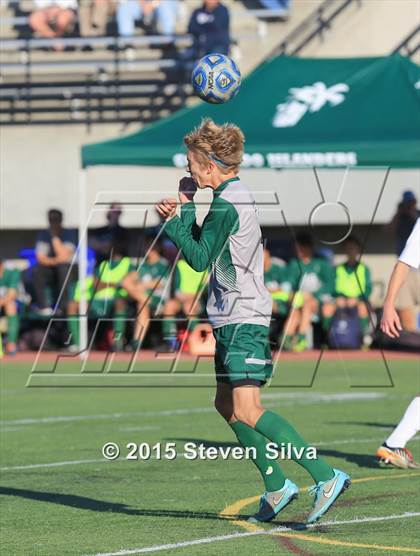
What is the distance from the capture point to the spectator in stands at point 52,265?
20.5 m

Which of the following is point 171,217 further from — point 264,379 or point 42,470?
point 42,470

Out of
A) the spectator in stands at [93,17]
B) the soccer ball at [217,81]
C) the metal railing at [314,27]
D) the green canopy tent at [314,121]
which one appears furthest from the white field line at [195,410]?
the spectator in stands at [93,17]

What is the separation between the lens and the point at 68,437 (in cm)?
1130

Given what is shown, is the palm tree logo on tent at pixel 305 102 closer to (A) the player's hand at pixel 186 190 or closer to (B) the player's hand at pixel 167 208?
(A) the player's hand at pixel 186 190

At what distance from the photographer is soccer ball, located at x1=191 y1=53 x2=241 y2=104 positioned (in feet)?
28.6

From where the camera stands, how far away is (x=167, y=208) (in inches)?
261

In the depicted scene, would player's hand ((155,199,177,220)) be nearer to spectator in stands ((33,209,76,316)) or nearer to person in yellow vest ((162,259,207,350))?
person in yellow vest ((162,259,207,350))

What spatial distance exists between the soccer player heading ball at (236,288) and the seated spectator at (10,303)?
45.3ft

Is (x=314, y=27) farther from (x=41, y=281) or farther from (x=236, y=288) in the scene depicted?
(x=236, y=288)

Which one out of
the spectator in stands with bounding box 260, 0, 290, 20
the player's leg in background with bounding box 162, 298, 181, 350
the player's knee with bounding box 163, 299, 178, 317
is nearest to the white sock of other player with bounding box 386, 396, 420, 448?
the player's leg in background with bounding box 162, 298, 181, 350

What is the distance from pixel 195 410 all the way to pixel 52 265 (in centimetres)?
768

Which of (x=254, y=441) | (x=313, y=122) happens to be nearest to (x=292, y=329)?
(x=313, y=122)

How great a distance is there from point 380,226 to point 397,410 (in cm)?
1096

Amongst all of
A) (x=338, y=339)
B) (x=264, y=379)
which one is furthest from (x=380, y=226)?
(x=264, y=379)
